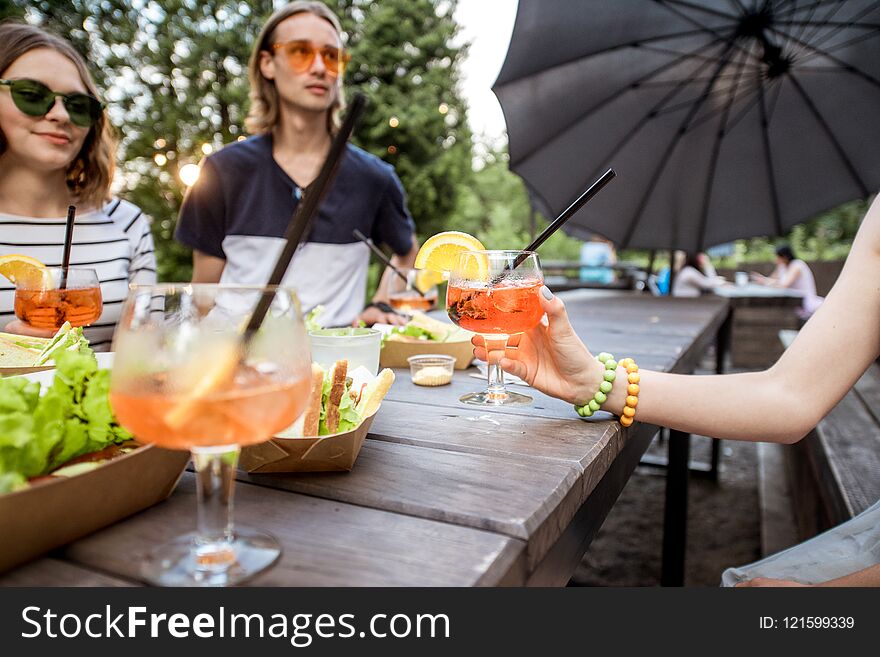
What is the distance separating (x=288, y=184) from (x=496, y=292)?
1957 millimetres

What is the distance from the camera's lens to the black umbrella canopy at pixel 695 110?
9.61ft

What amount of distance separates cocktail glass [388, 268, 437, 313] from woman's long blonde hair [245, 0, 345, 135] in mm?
1212

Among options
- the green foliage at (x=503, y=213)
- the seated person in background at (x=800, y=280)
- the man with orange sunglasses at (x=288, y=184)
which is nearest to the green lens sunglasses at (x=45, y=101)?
the man with orange sunglasses at (x=288, y=184)

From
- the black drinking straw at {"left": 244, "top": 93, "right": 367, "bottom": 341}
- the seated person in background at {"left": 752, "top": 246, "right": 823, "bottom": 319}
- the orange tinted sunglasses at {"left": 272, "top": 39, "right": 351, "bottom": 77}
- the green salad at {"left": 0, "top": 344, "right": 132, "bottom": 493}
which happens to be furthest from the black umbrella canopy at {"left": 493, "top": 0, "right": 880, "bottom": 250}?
the seated person in background at {"left": 752, "top": 246, "right": 823, "bottom": 319}

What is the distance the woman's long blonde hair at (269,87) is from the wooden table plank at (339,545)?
2592 millimetres

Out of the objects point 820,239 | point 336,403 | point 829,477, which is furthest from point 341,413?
point 820,239

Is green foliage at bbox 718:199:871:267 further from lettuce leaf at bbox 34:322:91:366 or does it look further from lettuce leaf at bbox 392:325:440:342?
lettuce leaf at bbox 34:322:91:366

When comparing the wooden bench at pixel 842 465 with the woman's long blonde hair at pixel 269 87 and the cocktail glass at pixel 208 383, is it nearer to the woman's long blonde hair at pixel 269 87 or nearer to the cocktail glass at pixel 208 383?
the cocktail glass at pixel 208 383

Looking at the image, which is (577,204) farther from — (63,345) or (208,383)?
(63,345)

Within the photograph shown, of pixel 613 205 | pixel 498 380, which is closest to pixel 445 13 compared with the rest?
pixel 613 205

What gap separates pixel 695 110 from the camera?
3.39m

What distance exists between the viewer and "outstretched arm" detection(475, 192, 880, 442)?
131 centimetres

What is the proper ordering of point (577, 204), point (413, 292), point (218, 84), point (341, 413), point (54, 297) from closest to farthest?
1. point (341, 413)
2. point (577, 204)
3. point (54, 297)
4. point (413, 292)
5. point (218, 84)

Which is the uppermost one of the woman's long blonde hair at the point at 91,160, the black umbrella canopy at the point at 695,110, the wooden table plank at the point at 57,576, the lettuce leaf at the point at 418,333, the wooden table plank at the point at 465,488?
the black umbrella canopy at the point at 695,110
